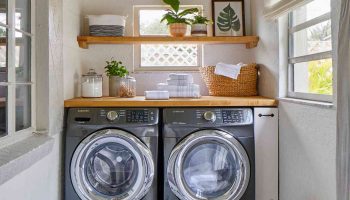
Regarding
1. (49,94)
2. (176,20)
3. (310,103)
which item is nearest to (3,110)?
(49,94)

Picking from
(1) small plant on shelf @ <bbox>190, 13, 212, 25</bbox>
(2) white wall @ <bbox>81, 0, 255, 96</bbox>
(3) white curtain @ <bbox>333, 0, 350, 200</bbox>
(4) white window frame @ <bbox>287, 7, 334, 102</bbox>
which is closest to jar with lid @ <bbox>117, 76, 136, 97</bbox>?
(2) white wall @ <bbox>81, 0, 255, 96</bbox>

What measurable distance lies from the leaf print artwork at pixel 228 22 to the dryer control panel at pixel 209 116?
957mm

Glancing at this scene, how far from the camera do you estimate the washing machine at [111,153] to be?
2.39 meters

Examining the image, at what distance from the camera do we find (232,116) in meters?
2.48

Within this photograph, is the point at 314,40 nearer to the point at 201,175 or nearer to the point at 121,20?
the point at 201,175

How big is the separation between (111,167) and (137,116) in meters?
0.42

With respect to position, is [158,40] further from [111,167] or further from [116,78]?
[111,167]

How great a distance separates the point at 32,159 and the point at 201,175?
1.22m

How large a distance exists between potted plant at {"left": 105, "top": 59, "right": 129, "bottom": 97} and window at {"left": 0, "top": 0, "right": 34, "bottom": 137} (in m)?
0.80

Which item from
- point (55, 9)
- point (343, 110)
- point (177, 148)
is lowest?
point (177, 148)

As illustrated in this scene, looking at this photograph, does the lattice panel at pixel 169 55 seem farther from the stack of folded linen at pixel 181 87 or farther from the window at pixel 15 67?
the window at pixel 15 67

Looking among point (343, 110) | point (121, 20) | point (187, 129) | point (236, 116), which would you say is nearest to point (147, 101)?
point (187, 129)

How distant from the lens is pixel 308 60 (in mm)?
2162

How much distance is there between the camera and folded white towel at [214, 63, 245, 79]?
111 inches
